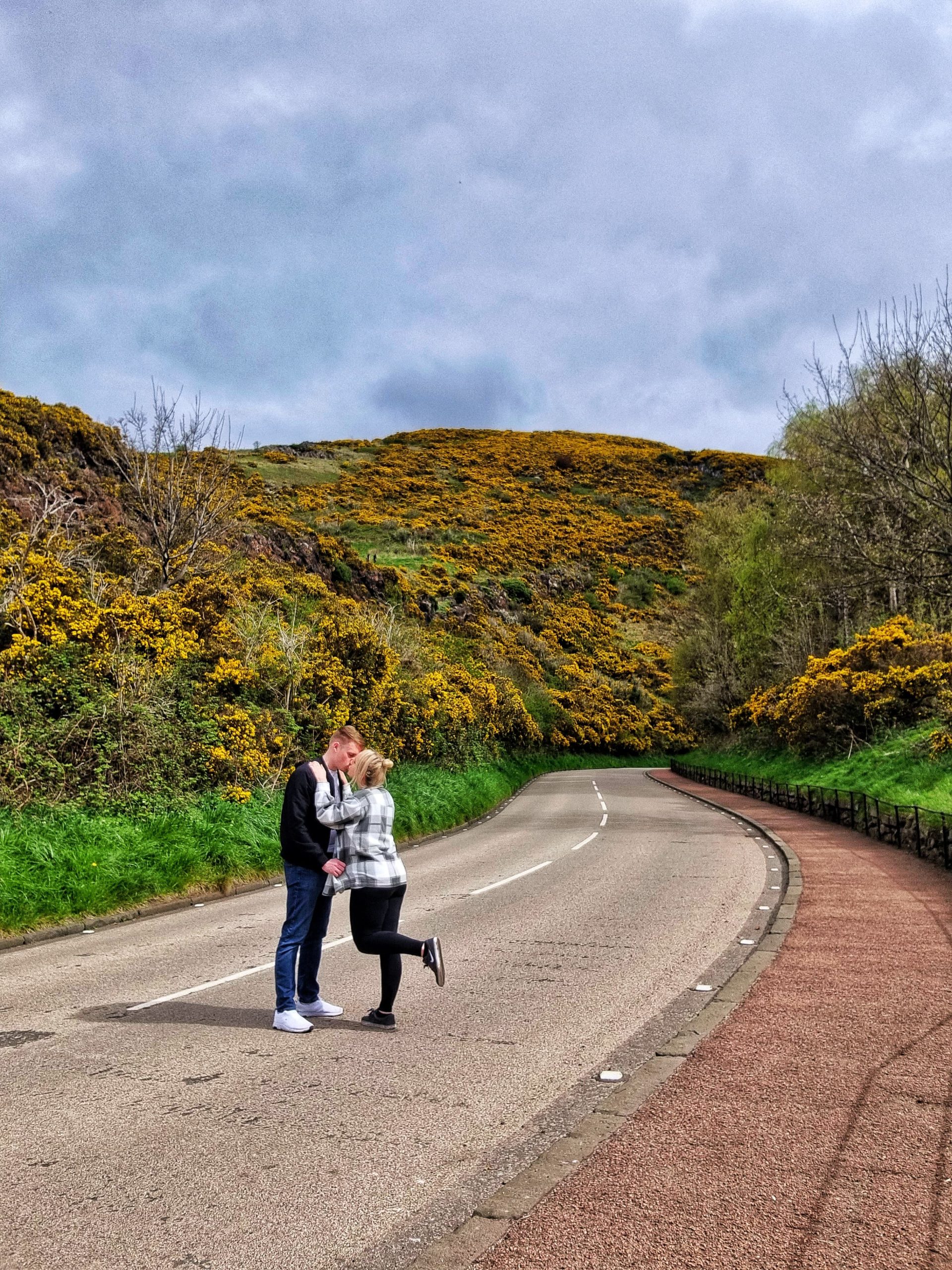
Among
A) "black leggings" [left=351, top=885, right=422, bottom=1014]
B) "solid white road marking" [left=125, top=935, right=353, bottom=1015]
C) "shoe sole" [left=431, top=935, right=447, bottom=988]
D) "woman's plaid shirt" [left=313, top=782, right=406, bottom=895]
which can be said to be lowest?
"solid white road marking" [left=125, top=935, right=353, bottom=1015]

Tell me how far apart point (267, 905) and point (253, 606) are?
9.57 m

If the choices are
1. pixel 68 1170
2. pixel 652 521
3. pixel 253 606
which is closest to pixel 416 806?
pixel 253 606

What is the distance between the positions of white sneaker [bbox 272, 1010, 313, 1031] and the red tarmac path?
7.76 feet

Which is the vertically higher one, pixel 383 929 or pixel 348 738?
Answer: pixel 348 738

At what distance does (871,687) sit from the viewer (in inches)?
1019

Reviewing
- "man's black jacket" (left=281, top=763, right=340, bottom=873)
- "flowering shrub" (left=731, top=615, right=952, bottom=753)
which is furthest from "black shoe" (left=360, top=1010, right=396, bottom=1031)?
"flowering shrub" (left=731, top=615, right=952, bottom=753)

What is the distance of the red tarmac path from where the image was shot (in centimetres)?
309

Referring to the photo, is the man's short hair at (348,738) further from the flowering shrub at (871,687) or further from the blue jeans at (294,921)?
the flowering shrub at (871,687)

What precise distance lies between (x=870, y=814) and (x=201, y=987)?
47.3 ft

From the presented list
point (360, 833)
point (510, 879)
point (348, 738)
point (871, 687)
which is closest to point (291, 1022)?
point (360, 833)

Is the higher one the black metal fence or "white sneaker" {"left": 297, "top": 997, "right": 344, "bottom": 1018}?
"white sneaker" {"left": 297, "top": 997, "right": 344, "bottom": 1018}

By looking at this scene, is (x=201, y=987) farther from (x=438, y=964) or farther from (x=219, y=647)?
(x=219, y=647)

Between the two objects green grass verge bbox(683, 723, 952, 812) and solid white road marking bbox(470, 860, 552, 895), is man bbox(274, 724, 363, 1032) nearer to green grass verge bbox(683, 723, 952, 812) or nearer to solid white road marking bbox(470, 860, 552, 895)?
solid white road marking bbox(470, 860, 552, 895)

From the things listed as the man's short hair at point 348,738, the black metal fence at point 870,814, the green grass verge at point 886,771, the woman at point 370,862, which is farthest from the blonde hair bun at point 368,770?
the green grass verge at point 886,771
